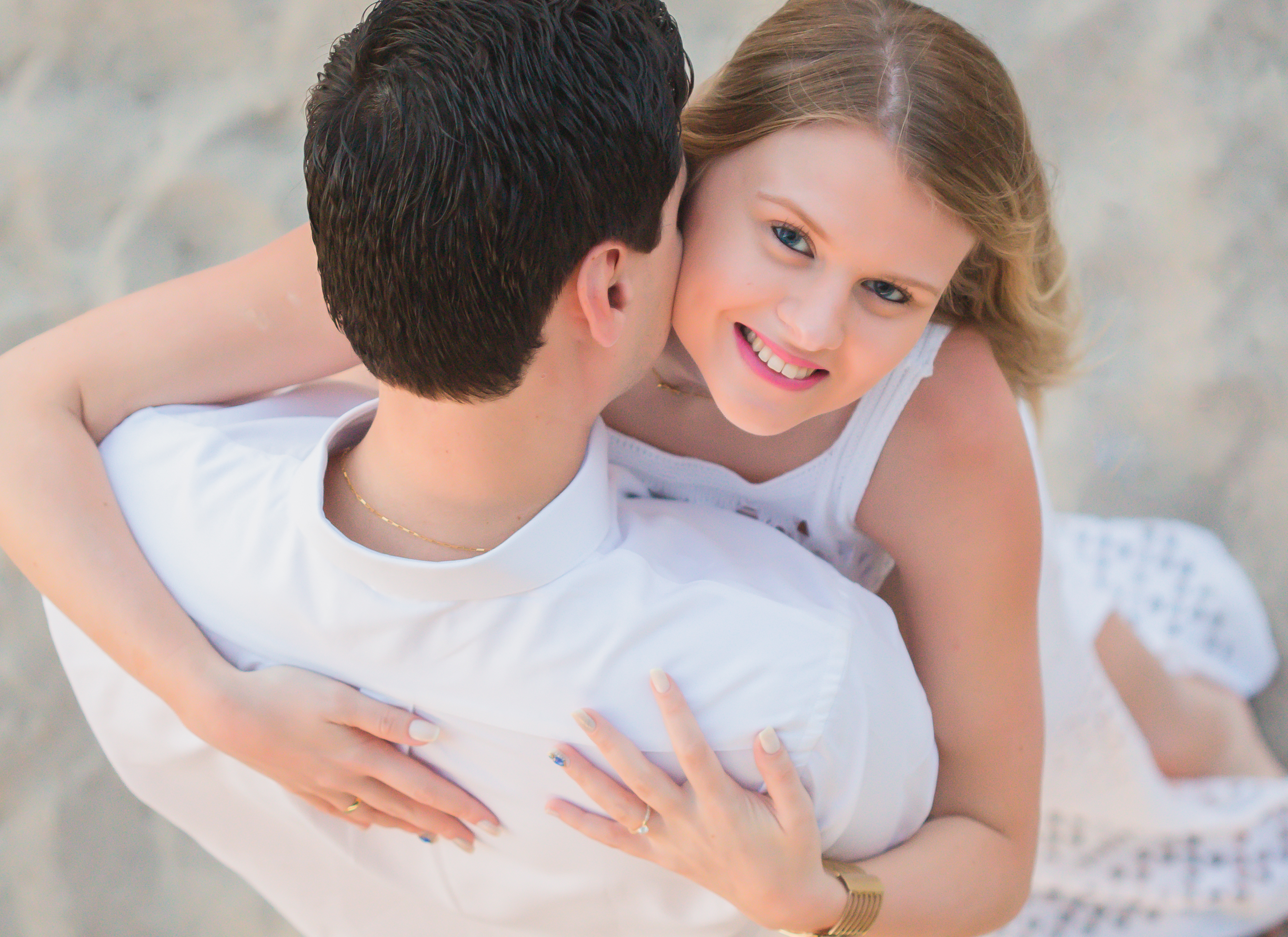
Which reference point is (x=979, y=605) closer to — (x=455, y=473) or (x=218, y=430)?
(x=455, y=473)

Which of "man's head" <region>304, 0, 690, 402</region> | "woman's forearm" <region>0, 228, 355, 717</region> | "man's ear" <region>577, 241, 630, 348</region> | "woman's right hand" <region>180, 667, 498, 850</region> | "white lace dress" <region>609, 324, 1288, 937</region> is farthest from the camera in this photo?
"white lace dress" <region>609, 324, 1288, 937</region>

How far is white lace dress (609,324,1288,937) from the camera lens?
2.38 metres

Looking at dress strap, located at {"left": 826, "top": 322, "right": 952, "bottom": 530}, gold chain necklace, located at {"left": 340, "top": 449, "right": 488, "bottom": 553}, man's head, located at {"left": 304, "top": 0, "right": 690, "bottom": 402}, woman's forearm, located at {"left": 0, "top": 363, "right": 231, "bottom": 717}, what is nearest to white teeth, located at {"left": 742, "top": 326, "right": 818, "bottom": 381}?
dress strap, located at {"left": 826, "top": 322, "right": 952, "bottom": 530}

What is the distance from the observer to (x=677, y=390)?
199cm

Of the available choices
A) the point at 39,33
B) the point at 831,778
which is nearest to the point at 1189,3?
the point at 831,778

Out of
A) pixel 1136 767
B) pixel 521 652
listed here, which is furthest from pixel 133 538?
pixel 1136 767

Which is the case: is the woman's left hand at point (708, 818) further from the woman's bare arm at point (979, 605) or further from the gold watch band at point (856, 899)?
the woman's bare arm at point (979, 605)

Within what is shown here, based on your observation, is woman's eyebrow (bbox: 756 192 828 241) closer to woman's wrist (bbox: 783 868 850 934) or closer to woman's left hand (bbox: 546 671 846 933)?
woman's left hand (bbox: 546 671 846 933)

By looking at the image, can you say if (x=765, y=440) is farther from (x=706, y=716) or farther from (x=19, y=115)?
(x=19, y=115)

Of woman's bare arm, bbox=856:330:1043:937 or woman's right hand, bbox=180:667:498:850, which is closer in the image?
woman's right hand, bbox=180:667:498:850

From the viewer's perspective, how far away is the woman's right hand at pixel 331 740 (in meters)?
1.49

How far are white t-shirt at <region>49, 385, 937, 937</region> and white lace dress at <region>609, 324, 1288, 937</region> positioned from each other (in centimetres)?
50

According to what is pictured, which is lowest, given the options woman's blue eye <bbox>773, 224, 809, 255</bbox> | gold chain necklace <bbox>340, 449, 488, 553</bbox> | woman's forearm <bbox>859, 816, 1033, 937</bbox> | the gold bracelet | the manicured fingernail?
woman's forearm <bbox>859, 816, 1033, 937</bbox>

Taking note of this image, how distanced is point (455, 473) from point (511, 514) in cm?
9
